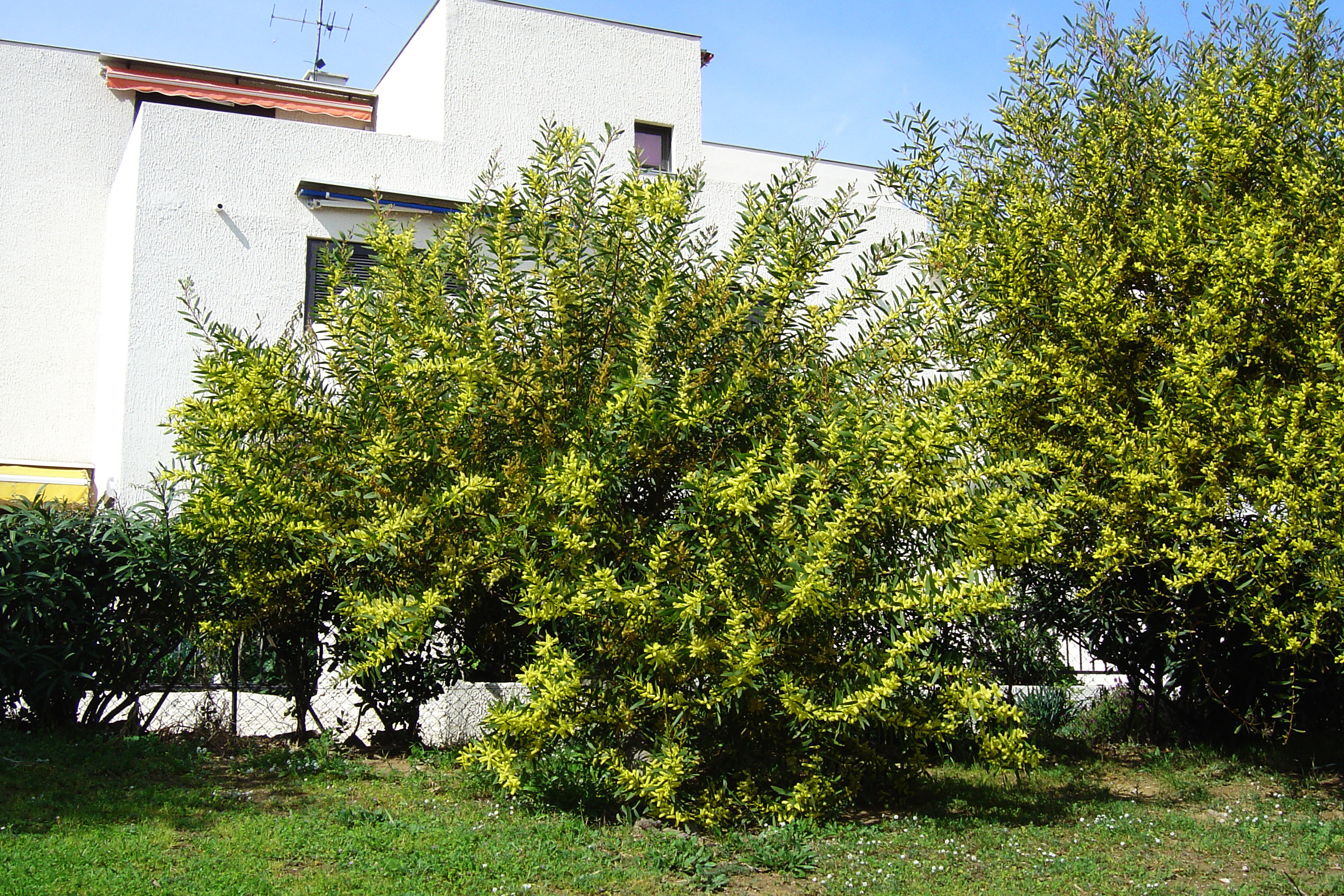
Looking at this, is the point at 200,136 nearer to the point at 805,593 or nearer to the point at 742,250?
the point at 742,250

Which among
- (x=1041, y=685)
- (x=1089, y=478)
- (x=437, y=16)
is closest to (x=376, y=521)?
(x=1089, y=478)

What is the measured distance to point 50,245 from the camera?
1513 centimetres

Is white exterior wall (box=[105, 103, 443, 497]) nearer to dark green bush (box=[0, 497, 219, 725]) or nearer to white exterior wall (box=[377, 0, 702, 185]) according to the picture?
white exterior wall (box=[377, 0, 702, 185])

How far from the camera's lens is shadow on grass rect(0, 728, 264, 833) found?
604cm

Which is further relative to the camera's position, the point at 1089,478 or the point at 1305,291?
the point at 1089,478

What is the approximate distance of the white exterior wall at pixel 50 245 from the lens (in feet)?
48.5

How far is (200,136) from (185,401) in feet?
23.3

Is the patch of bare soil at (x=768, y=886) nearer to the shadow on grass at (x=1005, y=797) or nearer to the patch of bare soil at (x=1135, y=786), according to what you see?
the shadow on grass at (x=1005, y=797)

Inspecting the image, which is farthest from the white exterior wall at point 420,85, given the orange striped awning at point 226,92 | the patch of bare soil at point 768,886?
the patch of bare soil at point 768,886

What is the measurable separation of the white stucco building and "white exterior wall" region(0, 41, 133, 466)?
2cm

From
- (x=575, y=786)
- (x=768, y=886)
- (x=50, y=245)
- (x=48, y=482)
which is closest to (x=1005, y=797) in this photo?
(x=768, y=886)

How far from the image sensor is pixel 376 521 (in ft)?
21.4

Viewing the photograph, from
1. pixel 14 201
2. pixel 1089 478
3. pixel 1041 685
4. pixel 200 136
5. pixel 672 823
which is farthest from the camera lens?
pixel 14 201

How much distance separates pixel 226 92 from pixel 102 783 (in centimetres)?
1249
